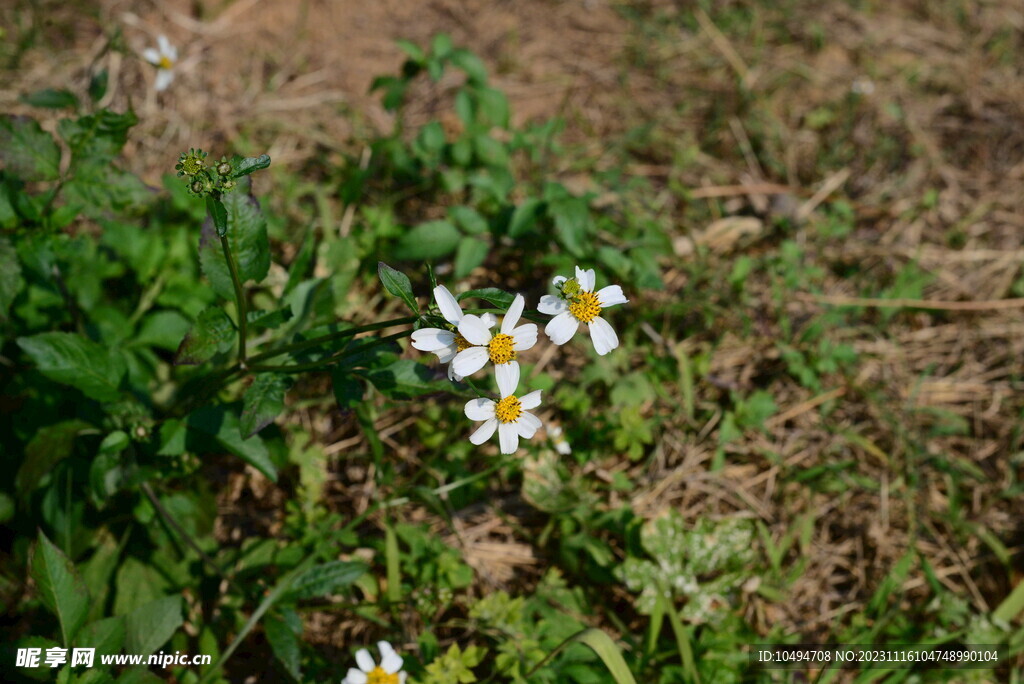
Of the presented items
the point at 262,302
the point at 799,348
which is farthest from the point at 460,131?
the point at 799,348

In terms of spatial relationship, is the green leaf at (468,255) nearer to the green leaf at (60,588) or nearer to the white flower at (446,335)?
the white flower at (446,335)

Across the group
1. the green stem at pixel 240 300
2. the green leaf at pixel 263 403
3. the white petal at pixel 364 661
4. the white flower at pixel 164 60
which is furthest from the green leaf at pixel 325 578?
the white flower at pixel 164 60

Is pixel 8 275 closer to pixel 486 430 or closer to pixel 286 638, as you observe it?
pixel 286 638

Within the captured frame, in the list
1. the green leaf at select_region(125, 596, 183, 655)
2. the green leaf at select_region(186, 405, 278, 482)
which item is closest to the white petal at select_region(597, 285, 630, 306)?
the green leaf at select_region(186, 405, 278, 482)

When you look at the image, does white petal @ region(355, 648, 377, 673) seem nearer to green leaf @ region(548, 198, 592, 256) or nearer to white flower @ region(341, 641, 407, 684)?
white flower @ region(341, 641, 407, 684)

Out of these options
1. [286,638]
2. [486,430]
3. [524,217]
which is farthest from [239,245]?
[524,217]

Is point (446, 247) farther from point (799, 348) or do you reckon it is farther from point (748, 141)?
point (748, 141)

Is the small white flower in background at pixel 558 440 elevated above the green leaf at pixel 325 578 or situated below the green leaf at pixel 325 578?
above
